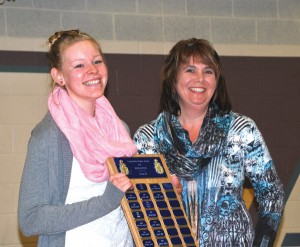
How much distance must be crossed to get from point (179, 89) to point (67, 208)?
0.88 meters

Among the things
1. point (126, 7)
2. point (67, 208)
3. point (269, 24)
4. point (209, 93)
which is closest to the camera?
point (67, 208)

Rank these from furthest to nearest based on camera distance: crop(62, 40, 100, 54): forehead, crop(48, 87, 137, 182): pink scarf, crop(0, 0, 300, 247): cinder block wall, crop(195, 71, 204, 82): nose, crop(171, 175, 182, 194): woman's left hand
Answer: crop(0, 0, 300, 247): cinder block wall, crop(195, 71, 204, 82): nose, crop(171, 175, 182, 194): woman's left hand, crop(62, 40, 100, 54): forehead, crop(48, 87, 137, 182): pink scarf

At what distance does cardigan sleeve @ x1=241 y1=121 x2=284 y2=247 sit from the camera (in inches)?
122

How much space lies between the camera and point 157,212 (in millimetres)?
2785

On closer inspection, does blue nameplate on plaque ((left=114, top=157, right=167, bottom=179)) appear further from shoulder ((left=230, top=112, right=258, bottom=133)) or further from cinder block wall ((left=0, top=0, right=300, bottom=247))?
cinder block wall ((left=0, top=0, right=300, bottom=247))

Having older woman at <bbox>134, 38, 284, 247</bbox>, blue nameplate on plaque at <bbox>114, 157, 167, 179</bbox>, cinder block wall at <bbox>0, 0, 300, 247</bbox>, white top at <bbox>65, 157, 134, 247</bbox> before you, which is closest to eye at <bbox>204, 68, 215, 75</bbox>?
older woman at <bbox>134, 38, 284, 247</bbox>

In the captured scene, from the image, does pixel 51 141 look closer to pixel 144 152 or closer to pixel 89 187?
pixel 89 187

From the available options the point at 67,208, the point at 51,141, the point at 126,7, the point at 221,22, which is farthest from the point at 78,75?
the point at 221,22

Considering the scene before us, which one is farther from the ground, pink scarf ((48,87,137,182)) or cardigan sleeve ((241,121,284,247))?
pink scarf ((48,87,137,182))

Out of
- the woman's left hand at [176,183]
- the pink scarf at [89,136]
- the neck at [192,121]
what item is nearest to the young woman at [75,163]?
the pink scarf at [89,136]

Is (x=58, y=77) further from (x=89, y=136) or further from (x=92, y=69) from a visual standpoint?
(x=89, y=136)

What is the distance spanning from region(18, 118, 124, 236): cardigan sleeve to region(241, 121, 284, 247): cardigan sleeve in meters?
0.71

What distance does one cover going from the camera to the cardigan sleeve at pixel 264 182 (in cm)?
309

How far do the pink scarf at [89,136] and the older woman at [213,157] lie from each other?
0.32 m
